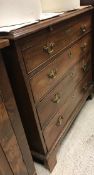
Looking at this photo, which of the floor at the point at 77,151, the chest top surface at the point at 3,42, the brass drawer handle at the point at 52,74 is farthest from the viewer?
the floor at the point at 77,151

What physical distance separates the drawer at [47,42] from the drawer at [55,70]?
57mm

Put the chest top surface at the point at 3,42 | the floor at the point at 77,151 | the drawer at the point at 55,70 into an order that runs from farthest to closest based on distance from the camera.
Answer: the floor at the point at 77,151, the drawer at the point at 55,70, the chest top surface at the point at 3,42

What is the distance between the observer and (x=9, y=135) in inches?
35.9

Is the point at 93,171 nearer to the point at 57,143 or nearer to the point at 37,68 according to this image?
the point at 57,143

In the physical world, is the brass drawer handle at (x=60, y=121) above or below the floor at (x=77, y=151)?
above

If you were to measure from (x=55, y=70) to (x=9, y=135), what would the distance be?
52 centimetres

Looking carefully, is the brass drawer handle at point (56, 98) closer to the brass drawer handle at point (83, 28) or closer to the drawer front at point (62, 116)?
the drawer front at point (62, 116)

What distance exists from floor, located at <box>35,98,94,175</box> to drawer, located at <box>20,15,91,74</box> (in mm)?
724

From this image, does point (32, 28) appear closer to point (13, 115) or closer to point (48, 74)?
point (48, 74)

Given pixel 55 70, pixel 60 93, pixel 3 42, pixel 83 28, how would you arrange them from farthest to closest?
pixel 83 28
pixel 60 93
pixel 55 70
pixel 3 42

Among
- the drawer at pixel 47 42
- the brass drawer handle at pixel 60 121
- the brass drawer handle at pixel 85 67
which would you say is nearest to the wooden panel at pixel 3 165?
the drawer at pixel 47 42

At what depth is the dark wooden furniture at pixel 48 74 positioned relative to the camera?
95cm

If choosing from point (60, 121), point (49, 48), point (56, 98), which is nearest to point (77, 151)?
point (60, 121)

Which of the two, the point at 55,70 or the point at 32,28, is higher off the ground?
the point at 32,28
